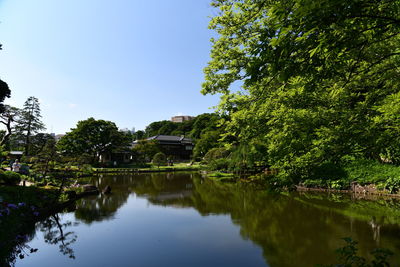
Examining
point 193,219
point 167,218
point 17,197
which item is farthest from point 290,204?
point 17,197

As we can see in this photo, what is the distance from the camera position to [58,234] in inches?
291

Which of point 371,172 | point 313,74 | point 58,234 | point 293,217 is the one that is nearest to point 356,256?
point 313,74

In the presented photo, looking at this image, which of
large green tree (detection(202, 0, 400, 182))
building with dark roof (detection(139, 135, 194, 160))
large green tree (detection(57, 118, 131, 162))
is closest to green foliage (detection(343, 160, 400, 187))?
large green tree (detection(202, 0, 400, 182))

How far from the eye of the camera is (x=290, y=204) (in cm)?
1105

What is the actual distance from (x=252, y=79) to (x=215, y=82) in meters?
5.27

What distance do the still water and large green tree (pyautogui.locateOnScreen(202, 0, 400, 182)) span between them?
267 cm

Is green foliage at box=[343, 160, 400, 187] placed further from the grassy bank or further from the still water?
the still water

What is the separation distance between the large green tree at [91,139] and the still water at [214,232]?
18821mm

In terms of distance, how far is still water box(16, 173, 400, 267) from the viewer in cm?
568

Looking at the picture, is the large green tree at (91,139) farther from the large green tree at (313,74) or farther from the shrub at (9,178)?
the large green tree at (313,74)

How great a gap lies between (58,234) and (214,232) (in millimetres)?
4837

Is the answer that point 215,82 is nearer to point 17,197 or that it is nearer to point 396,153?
point 396,153

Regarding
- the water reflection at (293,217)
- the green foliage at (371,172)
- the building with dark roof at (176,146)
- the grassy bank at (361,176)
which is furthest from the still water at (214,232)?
the building with dark roof at (176,146)

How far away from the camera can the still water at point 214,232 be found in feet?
18.6
